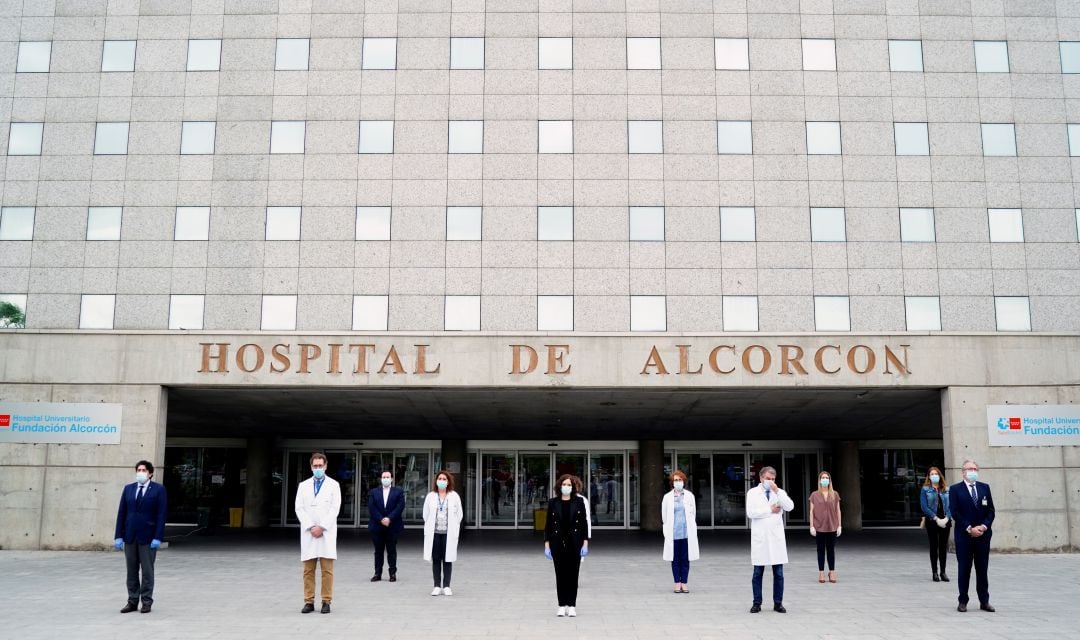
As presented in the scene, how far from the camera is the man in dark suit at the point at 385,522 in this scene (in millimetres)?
15422

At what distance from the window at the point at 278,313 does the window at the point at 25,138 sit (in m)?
7.28

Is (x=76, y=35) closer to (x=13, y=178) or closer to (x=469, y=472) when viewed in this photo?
(x=13, y=178)

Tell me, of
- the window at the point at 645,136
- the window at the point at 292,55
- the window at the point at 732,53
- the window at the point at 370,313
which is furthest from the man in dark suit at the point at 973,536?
the window at the point at 292,55

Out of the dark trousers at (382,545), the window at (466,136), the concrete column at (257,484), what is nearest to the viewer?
the dark trousers at (382,545)

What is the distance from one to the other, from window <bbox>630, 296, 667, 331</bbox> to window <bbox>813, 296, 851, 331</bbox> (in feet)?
12.1

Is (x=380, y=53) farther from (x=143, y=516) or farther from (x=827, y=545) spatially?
(x=827, y=545)

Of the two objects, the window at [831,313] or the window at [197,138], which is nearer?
the window at [831,313]

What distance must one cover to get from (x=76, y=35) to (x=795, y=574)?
2167 cm

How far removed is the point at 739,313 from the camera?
2238 centimetres

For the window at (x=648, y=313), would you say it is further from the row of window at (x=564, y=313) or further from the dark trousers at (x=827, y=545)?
the dark trousers at (x=827, y=545)

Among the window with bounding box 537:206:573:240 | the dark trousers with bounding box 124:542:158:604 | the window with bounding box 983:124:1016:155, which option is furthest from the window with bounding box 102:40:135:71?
the window with bounding box 983:124:1016:155

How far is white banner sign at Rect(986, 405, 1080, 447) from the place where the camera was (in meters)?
20.5

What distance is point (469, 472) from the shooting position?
98.1ft

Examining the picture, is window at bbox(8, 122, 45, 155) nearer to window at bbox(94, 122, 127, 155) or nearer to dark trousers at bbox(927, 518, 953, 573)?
window at bbox(94, 122, 127, 155)
